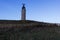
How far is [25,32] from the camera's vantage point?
19.0 ft

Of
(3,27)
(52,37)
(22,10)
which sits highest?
(22,10)

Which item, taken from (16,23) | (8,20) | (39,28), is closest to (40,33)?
(39,28)

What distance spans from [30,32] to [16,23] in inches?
37.7

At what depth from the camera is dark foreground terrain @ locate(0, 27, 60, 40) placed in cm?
560

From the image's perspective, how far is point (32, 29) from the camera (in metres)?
5.88

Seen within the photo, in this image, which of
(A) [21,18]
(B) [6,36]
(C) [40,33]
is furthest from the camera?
(A) [21,18]

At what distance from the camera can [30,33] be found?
582 centimetres

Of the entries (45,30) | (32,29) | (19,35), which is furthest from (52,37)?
(19,35)

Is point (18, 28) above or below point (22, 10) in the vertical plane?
below

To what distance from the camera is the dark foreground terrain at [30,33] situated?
560 cm

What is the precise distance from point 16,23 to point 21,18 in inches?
26.4

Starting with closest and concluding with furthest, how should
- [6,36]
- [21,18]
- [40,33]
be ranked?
[6,36]
[40,33]
[21,18]

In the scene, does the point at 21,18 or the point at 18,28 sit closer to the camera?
the point at 18,28

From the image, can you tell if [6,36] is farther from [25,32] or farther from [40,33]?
[40,33]
